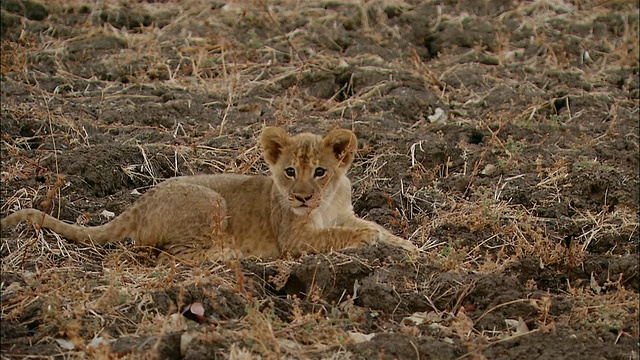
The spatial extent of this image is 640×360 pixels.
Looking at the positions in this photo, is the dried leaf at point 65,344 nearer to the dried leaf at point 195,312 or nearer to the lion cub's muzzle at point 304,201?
the dried leaf at point 195,312

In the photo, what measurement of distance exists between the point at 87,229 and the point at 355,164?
2651 mm

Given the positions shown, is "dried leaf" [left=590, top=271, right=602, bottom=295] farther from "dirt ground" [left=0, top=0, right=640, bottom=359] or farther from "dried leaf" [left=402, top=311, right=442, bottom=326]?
"dried leaf" [left=402, top=311, right=442, bottom=326]

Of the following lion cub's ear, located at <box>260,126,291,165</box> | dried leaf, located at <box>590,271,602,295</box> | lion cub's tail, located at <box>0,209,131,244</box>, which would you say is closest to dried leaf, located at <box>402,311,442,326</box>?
dried leaf, located at <box>590,271,602,295</box>

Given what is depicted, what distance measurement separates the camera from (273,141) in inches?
289

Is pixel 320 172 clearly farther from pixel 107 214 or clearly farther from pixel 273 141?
pixel 107 214

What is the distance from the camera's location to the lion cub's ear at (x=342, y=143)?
282 inches

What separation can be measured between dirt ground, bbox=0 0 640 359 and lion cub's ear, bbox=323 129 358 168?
0.74 metres

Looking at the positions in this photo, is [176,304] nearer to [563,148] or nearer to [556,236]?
[556,236]

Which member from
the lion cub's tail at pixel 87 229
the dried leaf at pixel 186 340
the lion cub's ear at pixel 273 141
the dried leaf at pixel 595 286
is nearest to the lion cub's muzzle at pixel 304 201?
the lion cub's ear at pixel 273 141

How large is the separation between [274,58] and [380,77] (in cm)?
130

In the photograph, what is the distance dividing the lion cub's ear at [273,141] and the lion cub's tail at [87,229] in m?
1.12

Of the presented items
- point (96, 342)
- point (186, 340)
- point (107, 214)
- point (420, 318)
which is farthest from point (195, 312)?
point (107, 214)

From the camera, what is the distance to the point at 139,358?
5121 millimetres

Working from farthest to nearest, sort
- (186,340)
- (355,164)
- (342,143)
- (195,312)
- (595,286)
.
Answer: (355,164) < (342,143) < (595,286) < (195,312) < (186,340)
